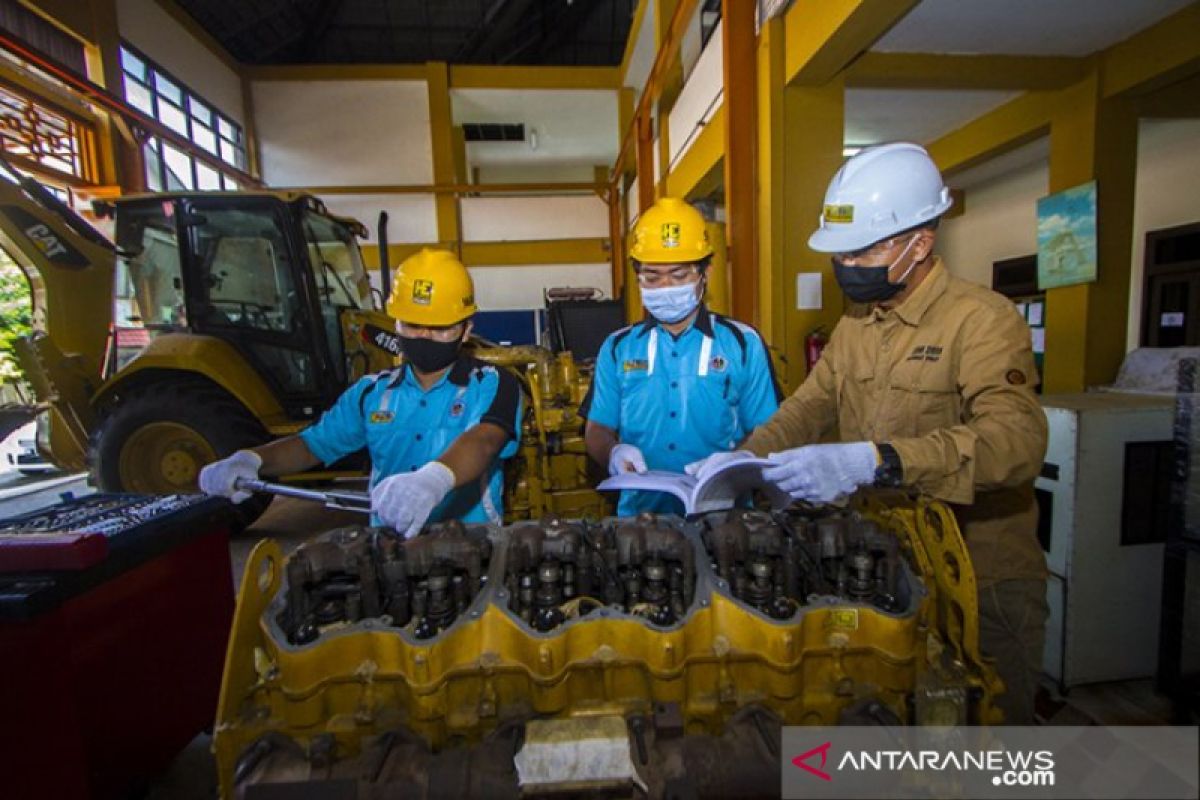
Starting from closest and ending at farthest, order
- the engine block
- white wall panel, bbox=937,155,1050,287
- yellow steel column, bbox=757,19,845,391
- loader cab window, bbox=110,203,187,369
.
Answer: the engine block
yellow steel column, bbox=757,19,845,391
loader cab window, bbox=110,203,187,369
white wall panel, bbox=937,155,1050,287

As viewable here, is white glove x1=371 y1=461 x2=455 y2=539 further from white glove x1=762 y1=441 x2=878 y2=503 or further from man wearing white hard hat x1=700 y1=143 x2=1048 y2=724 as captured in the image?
white glove x1=762 y1=441 x2=878 y2=503

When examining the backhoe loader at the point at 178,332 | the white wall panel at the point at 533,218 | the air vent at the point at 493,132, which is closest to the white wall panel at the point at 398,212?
the white wall panel at the point at 533,218

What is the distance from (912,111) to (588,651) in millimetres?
6362

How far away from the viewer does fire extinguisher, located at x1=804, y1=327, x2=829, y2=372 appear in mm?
4207

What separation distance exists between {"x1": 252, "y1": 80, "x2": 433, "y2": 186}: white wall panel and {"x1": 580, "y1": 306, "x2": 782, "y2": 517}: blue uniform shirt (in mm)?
11444

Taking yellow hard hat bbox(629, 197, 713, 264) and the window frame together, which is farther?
the window frame

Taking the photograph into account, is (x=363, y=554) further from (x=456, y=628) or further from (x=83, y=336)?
(x=83, y=336)

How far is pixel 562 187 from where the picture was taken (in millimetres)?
11961

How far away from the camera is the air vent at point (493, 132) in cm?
1328

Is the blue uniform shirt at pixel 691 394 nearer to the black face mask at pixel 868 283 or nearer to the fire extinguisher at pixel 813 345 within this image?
the black face mask at pixel 868 283

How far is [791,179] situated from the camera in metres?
4.23

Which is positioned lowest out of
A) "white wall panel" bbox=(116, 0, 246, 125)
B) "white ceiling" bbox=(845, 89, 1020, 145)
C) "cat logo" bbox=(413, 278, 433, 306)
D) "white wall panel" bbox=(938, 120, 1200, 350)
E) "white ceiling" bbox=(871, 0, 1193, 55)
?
"cat logo" bbox=(413, 278, 433, 306)

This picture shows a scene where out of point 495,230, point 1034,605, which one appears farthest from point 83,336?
point 495,230

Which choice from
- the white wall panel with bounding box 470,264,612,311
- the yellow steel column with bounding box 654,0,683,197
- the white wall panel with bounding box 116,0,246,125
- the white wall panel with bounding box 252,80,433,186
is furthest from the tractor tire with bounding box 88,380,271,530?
the white wall panel with bounding box 252,80,433,186
